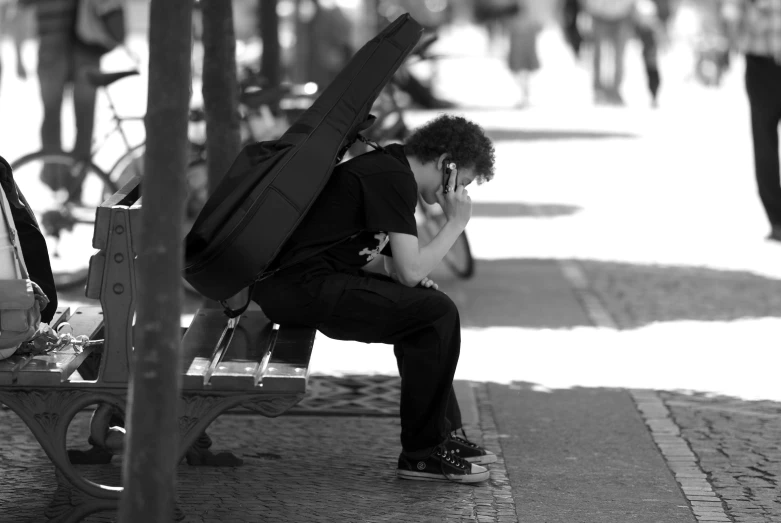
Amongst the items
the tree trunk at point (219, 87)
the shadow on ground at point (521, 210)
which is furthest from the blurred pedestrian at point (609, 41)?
the tree trunk at point (219, 87)

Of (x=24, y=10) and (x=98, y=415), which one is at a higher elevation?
(x=24, y=10)

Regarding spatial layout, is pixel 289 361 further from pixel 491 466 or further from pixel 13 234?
pixel 491 466

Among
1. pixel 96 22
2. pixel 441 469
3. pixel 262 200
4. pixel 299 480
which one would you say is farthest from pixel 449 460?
pixel 96 22

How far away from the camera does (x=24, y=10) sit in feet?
40.2

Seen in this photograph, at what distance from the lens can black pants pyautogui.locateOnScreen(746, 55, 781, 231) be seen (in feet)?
37.0

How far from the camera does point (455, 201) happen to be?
5.22 metres

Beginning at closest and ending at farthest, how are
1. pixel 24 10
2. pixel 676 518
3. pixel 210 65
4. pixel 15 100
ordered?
pixel 676 518 → pixel 210 65 → pixel 24 10 → pixel 15 100

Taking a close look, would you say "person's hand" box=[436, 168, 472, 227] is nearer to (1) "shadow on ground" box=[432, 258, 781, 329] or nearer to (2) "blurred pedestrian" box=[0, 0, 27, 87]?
(1) "shadow on ground" box=[432, 258, 781, 329]

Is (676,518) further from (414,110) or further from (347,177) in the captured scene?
(414,110)

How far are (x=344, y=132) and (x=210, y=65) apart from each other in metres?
1.64

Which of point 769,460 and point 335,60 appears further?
point 335,60

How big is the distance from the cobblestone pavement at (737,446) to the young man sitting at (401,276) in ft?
2.91

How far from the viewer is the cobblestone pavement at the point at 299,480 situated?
15.8ft

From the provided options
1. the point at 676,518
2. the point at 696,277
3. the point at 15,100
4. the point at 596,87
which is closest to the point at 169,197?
the point at 676,518
